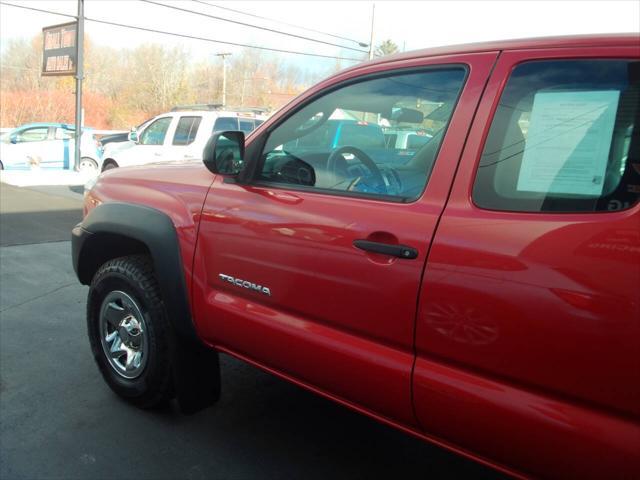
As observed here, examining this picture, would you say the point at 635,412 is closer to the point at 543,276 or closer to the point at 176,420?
the point at 543,276

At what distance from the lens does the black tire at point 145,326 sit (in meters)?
2.87

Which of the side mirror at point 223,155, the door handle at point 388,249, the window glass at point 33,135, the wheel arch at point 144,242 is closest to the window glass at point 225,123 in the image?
the wheel arch at point 144,242

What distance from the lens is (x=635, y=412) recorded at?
1.47 meters

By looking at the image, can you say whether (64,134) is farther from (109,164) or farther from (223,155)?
(223,155)

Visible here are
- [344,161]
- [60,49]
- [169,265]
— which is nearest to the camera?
[344,161]

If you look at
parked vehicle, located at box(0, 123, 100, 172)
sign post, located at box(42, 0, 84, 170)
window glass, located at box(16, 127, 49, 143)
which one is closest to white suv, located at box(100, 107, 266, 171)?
sign post, located at box(42, 0, 84, 170)

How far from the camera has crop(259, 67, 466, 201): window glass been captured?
2.06 m

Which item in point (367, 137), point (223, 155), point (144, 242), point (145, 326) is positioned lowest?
point (145, 326)

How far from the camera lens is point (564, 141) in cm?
172

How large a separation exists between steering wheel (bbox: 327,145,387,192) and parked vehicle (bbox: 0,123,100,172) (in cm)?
1371

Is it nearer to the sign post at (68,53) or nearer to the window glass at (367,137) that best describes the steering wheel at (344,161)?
the window glass at (367,137)

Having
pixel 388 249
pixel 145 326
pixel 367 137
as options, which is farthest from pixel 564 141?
pixel 145 326

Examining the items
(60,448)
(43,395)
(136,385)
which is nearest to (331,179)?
(136,385)

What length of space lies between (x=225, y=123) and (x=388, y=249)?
28.5 feet
